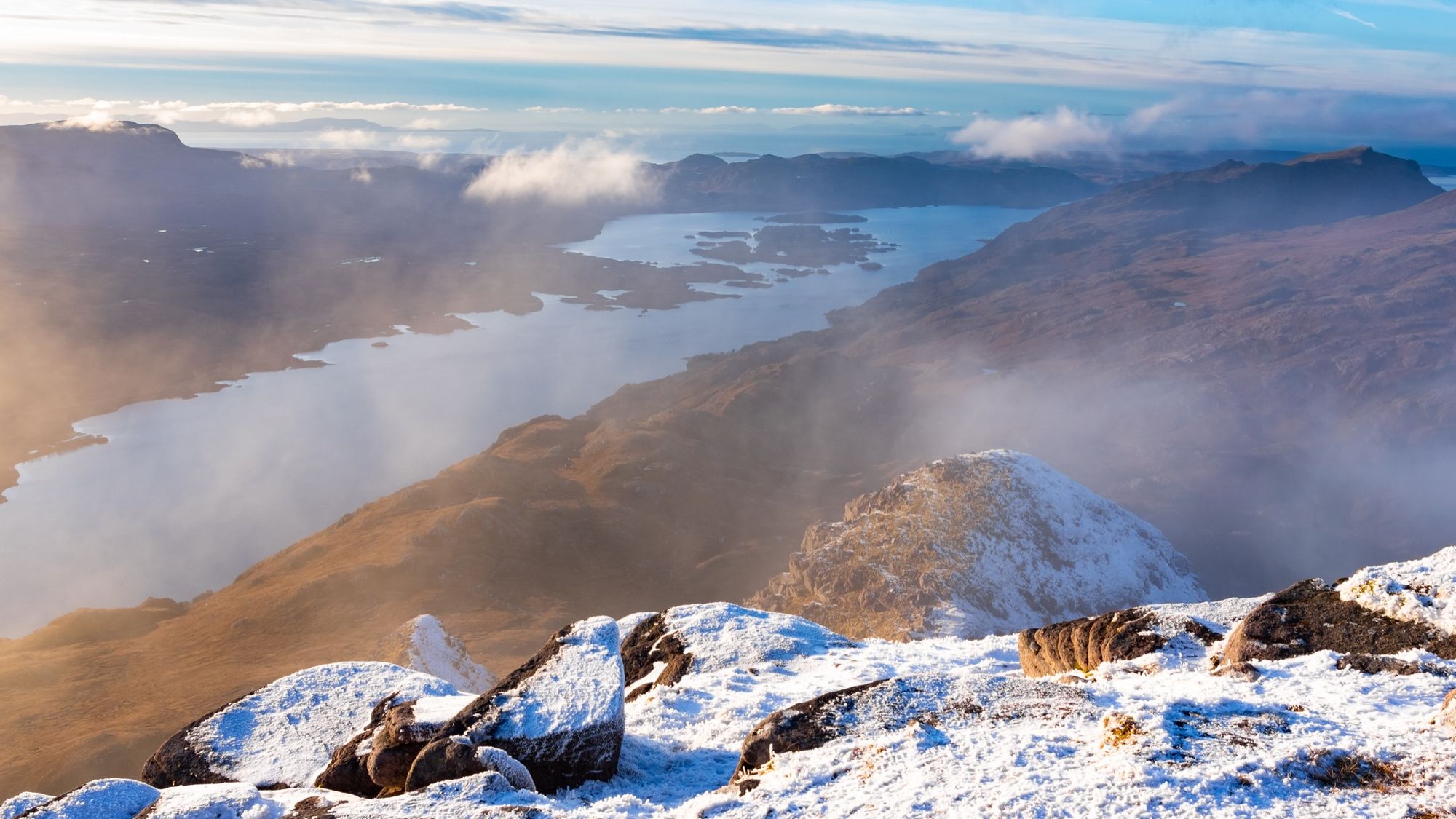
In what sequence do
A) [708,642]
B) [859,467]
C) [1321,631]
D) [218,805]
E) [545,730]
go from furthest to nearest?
[859,467] < [708,642] < [1321,631] < [545,730] < [218,805]

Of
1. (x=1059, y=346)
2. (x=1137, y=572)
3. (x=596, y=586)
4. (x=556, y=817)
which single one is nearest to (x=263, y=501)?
(x=596, y=586)

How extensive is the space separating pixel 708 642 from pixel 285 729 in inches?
350

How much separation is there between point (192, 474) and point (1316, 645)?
87.7m

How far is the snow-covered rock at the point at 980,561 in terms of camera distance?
128 feet

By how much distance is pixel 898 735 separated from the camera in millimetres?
12070

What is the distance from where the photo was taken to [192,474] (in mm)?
80312

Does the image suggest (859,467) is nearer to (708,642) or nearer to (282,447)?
(282,447)

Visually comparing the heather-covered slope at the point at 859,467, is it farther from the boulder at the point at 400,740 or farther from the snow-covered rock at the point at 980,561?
the boulder at the point at 400,740

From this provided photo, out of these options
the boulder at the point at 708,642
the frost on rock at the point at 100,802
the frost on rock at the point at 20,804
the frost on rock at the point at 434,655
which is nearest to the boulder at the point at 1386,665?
the boulder at the point at 708,642

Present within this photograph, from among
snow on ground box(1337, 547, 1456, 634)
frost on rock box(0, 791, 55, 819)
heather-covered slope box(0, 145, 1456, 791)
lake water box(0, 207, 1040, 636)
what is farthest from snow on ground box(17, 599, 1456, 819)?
lake water box(0, 207, 1040, 636)

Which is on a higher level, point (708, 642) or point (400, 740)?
point (400, 740)

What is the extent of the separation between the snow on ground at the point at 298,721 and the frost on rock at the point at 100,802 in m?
2.08

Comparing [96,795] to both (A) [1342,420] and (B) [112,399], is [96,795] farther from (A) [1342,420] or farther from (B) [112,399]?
(B) [112,399]

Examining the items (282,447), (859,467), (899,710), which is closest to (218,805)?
(899,710)
